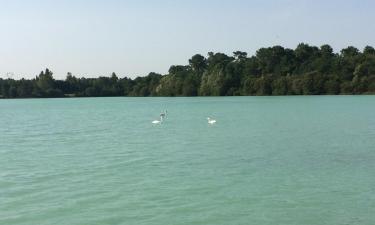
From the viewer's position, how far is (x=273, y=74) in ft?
496

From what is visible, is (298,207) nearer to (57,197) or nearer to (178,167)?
(57,197)

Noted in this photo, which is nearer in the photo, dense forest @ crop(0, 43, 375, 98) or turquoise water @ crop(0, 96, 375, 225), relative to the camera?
turquoise water @ crop(0, 96, 375, 225)

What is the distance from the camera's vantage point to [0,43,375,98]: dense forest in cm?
13262

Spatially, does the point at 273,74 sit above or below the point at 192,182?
above

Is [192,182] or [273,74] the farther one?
[273,74]

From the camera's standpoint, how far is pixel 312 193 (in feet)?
52.0

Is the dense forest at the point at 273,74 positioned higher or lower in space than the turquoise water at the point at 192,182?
higher

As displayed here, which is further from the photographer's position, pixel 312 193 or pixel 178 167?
pixel 178 167

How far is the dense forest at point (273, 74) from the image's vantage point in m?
133

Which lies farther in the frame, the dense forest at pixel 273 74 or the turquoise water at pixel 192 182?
the dense forest at pixel 273 74

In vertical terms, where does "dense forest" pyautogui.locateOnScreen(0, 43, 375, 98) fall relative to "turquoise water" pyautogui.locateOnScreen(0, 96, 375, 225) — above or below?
above

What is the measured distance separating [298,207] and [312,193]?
68.3 inches

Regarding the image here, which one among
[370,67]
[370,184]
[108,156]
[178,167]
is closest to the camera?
[370,184]

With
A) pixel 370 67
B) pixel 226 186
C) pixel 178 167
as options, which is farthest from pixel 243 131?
pixel 370 67
